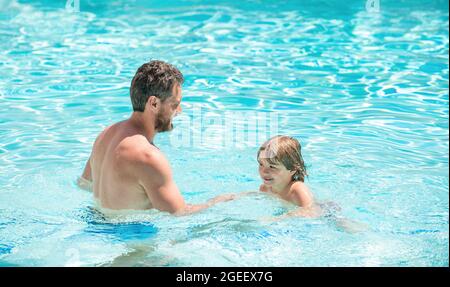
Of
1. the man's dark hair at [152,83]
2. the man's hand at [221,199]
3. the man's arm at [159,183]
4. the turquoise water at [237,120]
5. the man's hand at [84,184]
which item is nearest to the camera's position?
the man's arm at [159,183]

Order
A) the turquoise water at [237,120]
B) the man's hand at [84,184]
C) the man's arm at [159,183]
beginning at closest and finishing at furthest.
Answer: the man's arm at [159,183] → the turquoise water at [237,120] → the man's hand at [84,184]

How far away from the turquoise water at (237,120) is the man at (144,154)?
0.16m

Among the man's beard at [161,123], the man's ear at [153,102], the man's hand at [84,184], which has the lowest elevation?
the man's hand at [84,184]

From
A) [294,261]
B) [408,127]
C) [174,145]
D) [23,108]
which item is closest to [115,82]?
[23,108]

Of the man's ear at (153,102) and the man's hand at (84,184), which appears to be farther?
the man's hand at (84,184)

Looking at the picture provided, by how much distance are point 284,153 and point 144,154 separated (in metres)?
1.12

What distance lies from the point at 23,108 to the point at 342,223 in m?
3.73

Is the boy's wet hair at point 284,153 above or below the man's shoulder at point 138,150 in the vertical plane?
below

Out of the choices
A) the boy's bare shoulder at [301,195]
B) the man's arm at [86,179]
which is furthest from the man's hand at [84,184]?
the boy's bare shoulder at [301,195]

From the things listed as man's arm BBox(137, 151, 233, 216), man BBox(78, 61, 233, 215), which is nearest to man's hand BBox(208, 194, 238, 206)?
man BBox(78, 61, 233, 215)

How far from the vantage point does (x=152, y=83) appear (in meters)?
4.58

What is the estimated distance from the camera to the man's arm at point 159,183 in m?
4.43

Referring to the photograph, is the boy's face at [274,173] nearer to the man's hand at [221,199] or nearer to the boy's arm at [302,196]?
the boy's arm at [302,196]
